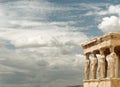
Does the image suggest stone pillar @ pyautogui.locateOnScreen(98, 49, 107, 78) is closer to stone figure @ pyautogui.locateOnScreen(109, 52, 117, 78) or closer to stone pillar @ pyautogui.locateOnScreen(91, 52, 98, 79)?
stone figure @ pyautogui.locateOnScreen(109, 52, 117, 78)

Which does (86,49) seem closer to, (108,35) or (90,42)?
(90,42)

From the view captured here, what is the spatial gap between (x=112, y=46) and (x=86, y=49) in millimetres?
6167

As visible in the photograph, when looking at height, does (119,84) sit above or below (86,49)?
below

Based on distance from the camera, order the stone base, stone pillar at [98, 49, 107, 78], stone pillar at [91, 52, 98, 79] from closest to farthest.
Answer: the stone base < stone pillar at [98, 49, 107, 78] < stone pillar at [91, 52, 98, 79]

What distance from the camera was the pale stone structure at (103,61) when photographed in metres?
34.8

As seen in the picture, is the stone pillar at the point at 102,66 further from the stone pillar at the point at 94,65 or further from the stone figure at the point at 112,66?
the stone pillar at the point at 94,65

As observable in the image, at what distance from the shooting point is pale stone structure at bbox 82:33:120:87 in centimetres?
3481

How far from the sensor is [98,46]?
124 feet

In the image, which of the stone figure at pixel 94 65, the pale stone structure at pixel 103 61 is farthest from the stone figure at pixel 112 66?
the stone figure at pixel 94 65

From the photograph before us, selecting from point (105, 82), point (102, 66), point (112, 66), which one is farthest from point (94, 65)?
point (112, 66)

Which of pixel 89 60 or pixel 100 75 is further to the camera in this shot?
pixel 89 60

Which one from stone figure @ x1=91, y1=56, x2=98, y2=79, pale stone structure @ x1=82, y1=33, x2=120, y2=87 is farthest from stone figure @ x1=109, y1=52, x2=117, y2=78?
stone figure @ x1=91, y1=56, x2=98, y2=79

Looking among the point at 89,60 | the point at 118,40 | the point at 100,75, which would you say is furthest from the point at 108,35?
the point at 89,60

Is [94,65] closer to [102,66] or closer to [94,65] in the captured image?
[94,65]
